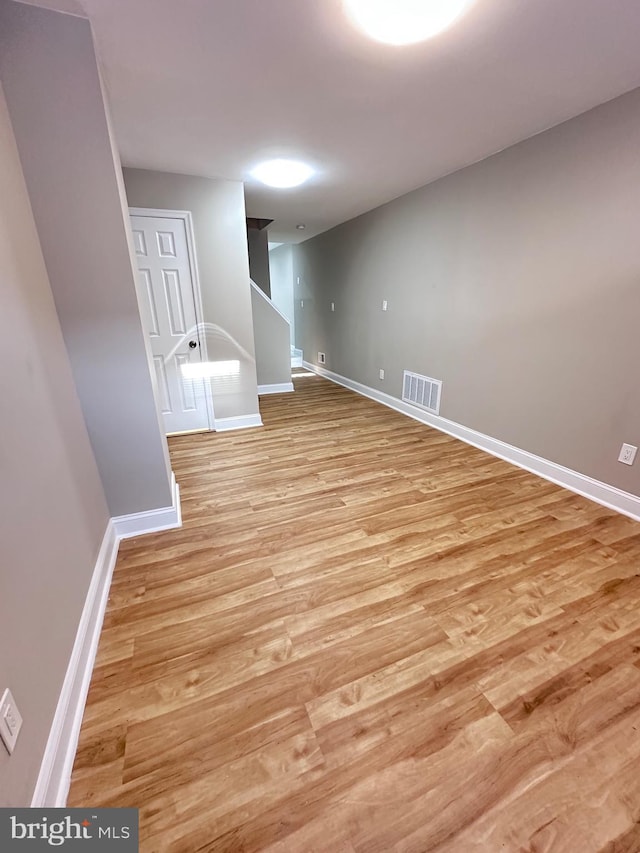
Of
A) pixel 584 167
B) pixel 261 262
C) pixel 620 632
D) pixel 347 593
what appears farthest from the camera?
pixel 261 262

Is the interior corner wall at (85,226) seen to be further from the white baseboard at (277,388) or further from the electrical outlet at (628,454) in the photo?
the white baseboard at (277,388)

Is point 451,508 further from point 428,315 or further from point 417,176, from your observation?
point 417,176

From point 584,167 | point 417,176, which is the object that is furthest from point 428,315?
point 584,167

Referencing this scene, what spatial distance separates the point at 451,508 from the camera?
2.36m

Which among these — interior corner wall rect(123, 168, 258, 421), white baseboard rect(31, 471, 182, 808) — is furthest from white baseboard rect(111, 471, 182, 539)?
interior corner wall rect(123, 168, 258, 421)

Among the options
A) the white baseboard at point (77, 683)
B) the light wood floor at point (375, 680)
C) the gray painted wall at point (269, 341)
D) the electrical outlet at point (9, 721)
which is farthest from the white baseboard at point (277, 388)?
the electrical outlet at point (9, 721)

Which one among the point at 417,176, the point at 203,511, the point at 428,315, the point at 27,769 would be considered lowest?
the point at 203,511

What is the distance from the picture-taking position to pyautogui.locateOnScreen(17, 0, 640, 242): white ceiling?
144cm

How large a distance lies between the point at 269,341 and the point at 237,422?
5.49ft

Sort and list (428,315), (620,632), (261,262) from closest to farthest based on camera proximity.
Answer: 1. (620,632)
2. (428,315)
3. (261,262)

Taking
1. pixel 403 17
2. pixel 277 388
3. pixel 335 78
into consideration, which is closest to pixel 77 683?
pixel 403 17

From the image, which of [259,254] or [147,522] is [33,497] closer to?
[147,522]

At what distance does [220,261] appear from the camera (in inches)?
134

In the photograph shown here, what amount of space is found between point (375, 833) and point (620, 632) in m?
1.26
